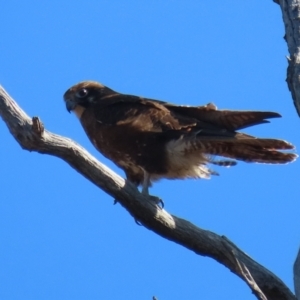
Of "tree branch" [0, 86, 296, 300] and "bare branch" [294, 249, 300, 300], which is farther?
"tree branch" [0, 86, 296, 300]

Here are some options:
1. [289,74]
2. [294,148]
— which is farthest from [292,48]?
[294,148]

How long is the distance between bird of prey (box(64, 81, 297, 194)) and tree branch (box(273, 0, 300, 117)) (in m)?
0.84

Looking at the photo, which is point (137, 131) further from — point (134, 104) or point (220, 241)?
point (220, 241)

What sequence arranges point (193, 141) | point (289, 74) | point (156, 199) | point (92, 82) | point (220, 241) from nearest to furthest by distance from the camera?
point (289, 74)
point (220, 241)
point (156, 199)
point (193, 141)
point (92, 82)

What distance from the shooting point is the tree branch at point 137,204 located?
3920mm

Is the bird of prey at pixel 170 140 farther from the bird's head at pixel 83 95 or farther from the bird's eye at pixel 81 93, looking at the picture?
the bird's eye at pixel 81 93

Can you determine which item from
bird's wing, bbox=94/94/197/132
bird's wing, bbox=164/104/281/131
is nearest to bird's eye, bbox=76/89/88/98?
bird's wing, bbox=94/94/197/132

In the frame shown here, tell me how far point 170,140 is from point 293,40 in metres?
1.48

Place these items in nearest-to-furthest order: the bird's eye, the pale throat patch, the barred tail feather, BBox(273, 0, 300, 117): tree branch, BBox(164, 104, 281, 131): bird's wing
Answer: BBox(273, 0, 300, 117): tree branch < BBox(164, 104, 281, 131): bird's wing < the barred tail feather < the pale throat patch < the bird's eye

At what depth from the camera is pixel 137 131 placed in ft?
17.6

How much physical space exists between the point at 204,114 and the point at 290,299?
1.74 m

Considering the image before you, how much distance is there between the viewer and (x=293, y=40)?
4203 mm

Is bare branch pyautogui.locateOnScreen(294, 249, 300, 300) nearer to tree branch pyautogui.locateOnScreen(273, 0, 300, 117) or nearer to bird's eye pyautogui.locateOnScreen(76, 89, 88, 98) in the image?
tree branch pyautogui.locateOnScreen(273, 0, 300, 117)

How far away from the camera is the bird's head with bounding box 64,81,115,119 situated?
6.09 meters
